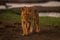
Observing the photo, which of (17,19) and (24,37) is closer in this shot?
(24,37)

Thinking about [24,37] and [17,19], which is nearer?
[24,37]

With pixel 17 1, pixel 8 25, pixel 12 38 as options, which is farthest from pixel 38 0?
pixel 12 38

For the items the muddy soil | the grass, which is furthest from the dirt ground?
the grass

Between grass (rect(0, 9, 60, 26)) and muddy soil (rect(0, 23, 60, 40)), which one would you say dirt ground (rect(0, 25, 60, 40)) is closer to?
muddy soil (rect(0, 23, 60, 40))

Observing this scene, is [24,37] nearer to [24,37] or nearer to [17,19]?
[24,37]

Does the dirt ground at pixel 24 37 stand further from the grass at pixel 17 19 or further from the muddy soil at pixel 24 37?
the grass at pixel 17 19

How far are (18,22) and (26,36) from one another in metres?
0.60

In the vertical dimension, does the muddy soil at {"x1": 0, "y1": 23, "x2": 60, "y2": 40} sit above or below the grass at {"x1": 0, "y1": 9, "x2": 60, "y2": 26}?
below

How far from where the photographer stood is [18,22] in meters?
2.29

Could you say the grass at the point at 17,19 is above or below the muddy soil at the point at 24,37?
above

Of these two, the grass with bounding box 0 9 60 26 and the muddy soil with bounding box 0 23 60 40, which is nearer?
the muddy soil with bounding box 0 23 60 40

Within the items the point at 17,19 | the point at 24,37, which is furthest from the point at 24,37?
the point at 17,19

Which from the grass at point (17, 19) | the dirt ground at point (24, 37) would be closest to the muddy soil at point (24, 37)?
the dirt ground at point (24, 37)

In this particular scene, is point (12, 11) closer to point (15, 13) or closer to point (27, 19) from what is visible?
point (15, 13)
